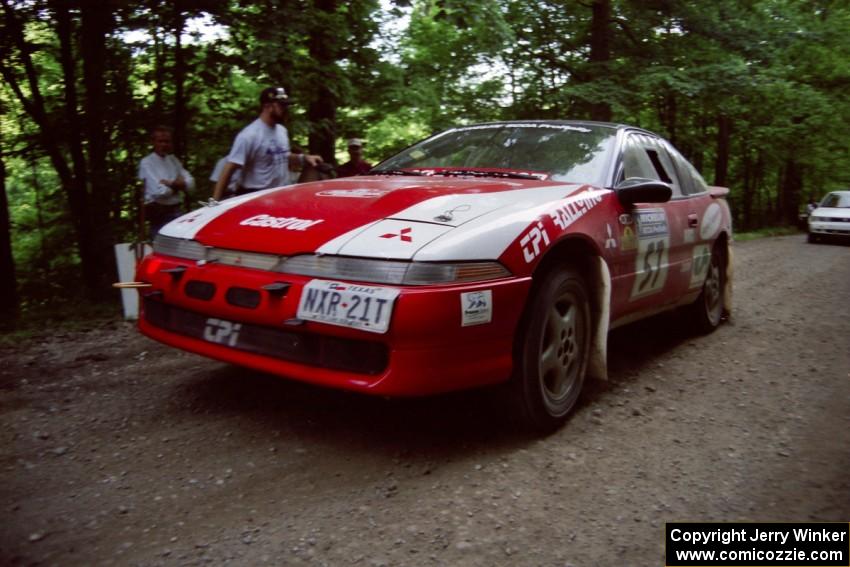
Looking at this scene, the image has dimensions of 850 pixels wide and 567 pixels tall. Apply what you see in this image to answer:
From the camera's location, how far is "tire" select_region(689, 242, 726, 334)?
5.21 metres

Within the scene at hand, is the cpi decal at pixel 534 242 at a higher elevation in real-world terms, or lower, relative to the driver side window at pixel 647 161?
lower

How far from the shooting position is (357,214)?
2.86 meters

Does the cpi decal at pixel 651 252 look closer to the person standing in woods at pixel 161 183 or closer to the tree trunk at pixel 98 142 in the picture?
the person standing in woods at pixel 161 183

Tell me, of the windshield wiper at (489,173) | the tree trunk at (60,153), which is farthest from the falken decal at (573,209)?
the tree trunk at (60,153)

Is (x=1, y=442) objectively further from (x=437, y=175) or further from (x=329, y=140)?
(x=329, y=140)

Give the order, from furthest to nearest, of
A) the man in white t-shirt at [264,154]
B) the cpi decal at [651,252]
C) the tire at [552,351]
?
the man in white t-shirt at [264,154], the cpi decal at [651,252], the tire at [552,351]

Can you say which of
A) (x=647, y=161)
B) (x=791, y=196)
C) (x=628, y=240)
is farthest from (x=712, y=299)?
(x=791, y=196)

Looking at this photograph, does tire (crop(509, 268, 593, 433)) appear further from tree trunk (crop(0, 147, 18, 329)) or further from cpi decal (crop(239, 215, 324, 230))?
tree trunk (crop(0, 147, 18, 329))

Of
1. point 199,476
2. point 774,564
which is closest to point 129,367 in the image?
point 199,476

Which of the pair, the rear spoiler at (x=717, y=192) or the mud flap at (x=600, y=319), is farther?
the rear spoiler at (x=717, y=192)

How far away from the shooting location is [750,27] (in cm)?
1368

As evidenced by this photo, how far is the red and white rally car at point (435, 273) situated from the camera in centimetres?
246

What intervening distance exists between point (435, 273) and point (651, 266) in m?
→ 1.99

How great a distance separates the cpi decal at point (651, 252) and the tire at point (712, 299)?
1156mm
